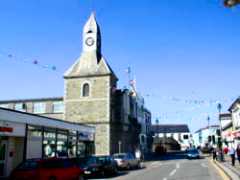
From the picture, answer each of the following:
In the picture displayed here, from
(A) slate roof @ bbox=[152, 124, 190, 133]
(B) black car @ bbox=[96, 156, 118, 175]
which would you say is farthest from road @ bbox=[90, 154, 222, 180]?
(A) slate roof @ bbox=[152, 124, 190, 133]

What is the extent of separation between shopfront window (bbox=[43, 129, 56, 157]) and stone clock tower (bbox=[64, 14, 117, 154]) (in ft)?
64.7

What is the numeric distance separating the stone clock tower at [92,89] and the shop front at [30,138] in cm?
1502

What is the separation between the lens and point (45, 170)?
50.8 ft

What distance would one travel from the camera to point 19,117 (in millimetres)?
22766

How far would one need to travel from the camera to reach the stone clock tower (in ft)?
158

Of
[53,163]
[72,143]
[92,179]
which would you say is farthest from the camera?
[72,143]

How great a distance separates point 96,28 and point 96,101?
39.4 feet

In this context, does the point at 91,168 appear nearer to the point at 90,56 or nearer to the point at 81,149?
the point at 81,149

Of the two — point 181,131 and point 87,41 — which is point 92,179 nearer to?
point 87,41

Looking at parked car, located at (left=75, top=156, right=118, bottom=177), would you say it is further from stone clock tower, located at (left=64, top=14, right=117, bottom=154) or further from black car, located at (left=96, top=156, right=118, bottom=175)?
stone clock tower, located at (left=64, top=14, right=117, bottom=154)

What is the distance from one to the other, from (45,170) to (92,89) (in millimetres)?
35162

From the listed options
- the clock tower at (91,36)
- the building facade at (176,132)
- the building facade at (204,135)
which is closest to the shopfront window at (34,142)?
the clock tower at (91,36)

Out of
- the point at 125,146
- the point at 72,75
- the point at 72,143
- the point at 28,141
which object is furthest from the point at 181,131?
the point at 28,141

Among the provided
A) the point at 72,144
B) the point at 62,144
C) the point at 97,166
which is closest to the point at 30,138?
the point at 97,166
